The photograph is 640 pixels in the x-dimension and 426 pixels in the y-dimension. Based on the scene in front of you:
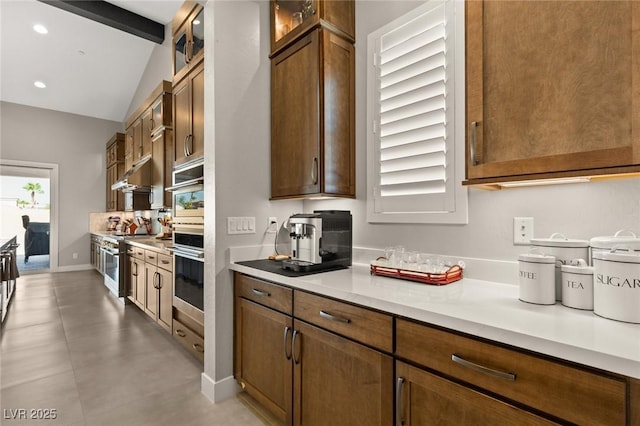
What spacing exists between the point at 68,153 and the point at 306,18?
715cm

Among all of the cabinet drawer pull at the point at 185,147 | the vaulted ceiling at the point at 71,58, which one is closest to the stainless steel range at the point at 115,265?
the cabinet drawer pull at the point at 185,147

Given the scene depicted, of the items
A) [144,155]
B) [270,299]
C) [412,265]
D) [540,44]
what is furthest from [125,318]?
[540,44]

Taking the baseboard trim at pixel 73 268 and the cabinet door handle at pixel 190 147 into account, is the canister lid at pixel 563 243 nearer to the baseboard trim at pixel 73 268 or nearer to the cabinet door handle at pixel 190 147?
the cabinet door handle at pixel 190 147

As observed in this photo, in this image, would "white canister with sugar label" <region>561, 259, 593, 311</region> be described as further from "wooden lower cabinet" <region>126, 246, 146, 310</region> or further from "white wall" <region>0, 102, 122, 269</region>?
"white wall" <region>0, 102, 122, 269</region>

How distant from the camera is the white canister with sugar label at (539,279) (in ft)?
3.60

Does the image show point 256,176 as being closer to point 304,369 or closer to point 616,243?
point 304,369

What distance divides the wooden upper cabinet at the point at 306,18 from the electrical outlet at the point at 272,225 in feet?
3.96

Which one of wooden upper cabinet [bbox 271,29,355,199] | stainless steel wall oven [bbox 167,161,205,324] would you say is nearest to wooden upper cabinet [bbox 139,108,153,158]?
stainless steel wall oven [bbox 167,161,205,324]

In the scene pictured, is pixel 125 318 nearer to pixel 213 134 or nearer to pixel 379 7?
pixel 213 134

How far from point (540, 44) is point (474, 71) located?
0.74ft

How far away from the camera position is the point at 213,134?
205 cm

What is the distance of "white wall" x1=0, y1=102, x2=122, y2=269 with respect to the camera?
6254 mm

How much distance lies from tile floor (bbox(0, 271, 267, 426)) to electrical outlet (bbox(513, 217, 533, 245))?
172 centimetres

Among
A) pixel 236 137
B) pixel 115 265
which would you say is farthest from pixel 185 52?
pixel 115 265
